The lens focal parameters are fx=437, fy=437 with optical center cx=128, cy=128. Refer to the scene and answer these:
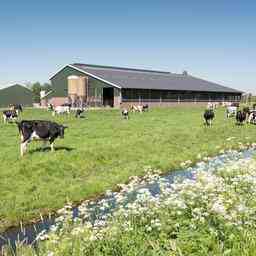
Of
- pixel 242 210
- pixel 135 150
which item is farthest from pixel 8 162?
pixel 242 210

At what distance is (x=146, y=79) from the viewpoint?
74.2m

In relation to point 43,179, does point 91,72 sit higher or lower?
higher

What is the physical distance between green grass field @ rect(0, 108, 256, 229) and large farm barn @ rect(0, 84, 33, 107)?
169 ft

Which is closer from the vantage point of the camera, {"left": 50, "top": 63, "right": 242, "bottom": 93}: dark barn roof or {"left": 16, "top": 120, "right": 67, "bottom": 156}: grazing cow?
{"left": 16, "top": 120, "right": 67, "bottom": 156}: grazing cow

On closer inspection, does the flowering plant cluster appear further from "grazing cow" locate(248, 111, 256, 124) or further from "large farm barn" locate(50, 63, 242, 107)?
"large farm barn" locate(50, 63, 242, 107)

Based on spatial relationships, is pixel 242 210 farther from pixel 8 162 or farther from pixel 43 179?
pixel 8 162

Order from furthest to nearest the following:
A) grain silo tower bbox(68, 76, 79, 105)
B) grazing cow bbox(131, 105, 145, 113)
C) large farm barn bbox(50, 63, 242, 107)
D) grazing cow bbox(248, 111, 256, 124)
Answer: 1. grain silo tower bbox(68, 76, 79, 105)
2. large farm barn bbox(50, 63, 242, 107)
3. grazing cow bbox(131, 105, 145, 113)
4. grazing cow bbox(248, 111, 256, 124)

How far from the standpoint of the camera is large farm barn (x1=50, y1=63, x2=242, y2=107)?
64688 millimetres

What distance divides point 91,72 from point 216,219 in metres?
62.5

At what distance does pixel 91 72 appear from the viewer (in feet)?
223

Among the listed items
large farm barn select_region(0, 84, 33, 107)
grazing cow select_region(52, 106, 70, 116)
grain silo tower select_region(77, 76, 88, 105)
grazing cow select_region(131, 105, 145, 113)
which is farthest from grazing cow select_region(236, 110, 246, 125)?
large farm barn select_region(0, 84, 33, 107)

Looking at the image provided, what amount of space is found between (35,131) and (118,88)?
4374 cm

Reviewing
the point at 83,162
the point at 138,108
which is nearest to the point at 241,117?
the point at 138,108

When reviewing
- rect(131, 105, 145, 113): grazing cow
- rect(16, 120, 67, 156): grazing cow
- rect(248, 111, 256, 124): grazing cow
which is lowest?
rect(131, 105, 145, 113): grazing cow
